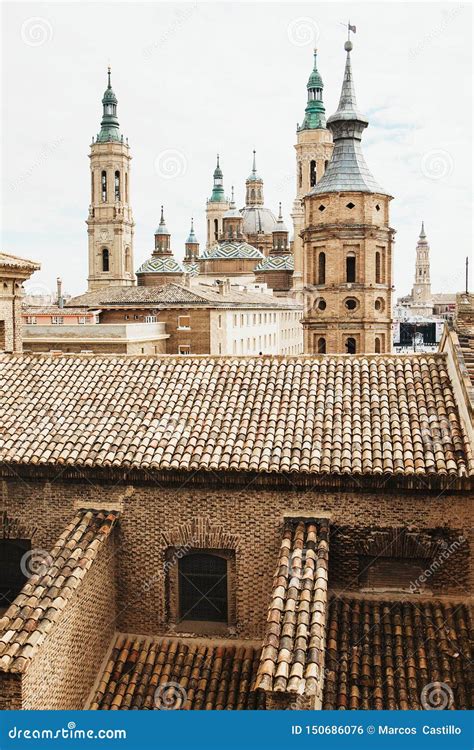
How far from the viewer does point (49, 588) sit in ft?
31.4

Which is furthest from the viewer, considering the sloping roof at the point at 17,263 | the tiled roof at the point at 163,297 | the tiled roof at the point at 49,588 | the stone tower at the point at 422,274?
the stone tower at the point at 422,274

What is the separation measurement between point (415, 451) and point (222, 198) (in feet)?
359

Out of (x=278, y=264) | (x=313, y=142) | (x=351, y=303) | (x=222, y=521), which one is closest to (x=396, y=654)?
(x=222, y=521)

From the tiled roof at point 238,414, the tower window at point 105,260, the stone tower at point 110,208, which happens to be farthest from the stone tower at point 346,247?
the tower window at point 105,260

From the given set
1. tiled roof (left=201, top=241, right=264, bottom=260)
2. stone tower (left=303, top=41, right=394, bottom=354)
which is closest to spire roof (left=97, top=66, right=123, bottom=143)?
tiled roof (left=201, top=241, right=264, bottom=260)

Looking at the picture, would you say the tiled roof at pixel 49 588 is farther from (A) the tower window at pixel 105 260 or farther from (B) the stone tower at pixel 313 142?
(A) the tower window at pixel 105 260

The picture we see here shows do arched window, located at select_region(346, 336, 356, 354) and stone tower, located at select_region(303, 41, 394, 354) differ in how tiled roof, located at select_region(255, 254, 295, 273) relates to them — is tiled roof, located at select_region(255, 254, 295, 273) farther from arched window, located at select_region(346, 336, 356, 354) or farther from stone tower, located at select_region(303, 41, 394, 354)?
arched window, located at select_region(346, 336, 356, 354)

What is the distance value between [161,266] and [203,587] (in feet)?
227

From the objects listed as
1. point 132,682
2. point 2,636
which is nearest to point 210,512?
point 132,682

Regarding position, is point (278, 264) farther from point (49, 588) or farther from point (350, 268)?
point (49, 588)

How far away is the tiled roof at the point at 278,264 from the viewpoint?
8844 cm

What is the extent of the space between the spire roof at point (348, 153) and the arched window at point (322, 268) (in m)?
2.93

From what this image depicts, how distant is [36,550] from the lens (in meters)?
11.5

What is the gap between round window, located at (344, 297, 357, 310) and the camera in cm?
3419
